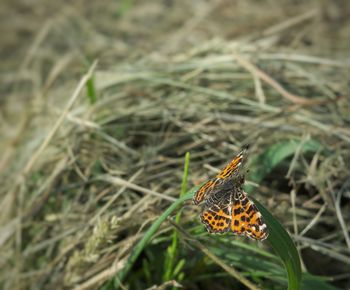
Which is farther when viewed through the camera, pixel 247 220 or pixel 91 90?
pixel 91 90

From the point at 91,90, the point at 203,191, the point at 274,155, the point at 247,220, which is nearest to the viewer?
the point at 247,220

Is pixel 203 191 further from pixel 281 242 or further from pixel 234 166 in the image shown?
pixel 281 242

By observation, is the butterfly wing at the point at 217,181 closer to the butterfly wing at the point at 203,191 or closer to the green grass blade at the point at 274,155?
the butterfly wing at the point at 203,191

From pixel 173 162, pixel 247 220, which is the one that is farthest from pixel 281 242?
pixel 173 162

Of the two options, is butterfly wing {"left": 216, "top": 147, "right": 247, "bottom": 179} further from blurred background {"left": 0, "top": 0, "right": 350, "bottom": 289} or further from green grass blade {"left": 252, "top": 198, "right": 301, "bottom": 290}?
blurred background {"left": 0, "top": 0, "right": 350, "bottom": 289}

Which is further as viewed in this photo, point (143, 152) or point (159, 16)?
point (159, 16)

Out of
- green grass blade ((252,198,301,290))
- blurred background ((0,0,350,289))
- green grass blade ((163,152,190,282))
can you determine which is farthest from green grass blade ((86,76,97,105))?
green grass blade ((252,198,301,290))

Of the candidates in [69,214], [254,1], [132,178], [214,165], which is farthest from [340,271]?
[254,1]

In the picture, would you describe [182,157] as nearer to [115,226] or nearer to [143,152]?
[143,152]
